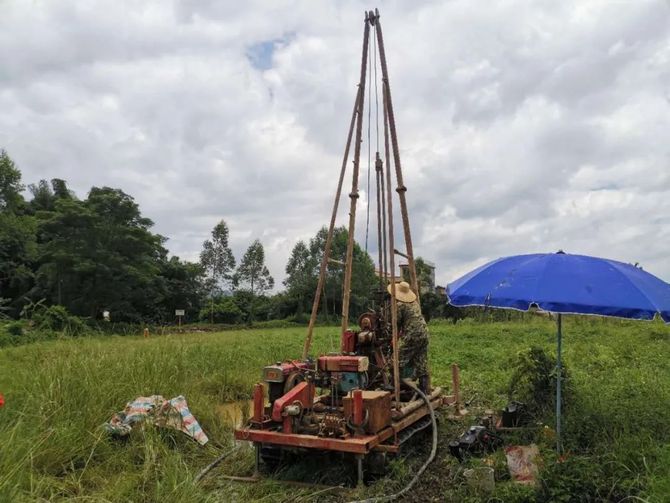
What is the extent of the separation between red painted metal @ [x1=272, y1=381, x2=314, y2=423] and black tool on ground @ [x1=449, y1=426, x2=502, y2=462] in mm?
1482

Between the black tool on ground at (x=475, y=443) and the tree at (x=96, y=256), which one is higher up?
the tree at (x=96, y=256)

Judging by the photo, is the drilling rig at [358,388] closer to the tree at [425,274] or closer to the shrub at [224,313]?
the tree at [425,274]

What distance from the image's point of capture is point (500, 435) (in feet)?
20.2

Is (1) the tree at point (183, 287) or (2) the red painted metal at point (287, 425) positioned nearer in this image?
(2) the red painted metal at point (287, 425)

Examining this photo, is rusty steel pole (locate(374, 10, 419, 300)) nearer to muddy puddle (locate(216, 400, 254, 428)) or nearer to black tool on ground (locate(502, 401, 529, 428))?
black tool on ground (locate(502, 401, 529, 428))

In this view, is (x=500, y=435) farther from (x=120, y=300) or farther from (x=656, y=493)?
(x=120, y=300)

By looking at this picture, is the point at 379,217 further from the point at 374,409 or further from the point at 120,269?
the point at 120,269

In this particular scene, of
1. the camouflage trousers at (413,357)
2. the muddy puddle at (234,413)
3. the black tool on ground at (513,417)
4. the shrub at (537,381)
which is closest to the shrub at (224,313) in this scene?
the muddy puddle at (234,413)

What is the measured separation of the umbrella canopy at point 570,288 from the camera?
442 cm

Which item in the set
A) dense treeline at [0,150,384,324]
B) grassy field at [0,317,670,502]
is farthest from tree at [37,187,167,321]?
grassy field at [0,317,670,502]

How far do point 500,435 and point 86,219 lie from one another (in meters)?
30.7

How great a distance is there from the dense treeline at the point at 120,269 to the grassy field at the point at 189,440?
672 inches

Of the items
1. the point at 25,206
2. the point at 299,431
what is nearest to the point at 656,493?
the point at 299,431

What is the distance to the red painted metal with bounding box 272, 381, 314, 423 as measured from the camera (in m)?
5.30
